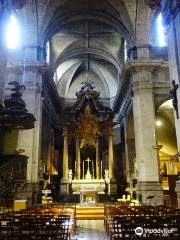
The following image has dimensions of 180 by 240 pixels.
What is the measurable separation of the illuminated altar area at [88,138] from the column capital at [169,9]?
42.9 ft

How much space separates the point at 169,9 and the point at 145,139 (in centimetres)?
784

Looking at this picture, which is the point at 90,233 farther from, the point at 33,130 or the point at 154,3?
the point at 33,130

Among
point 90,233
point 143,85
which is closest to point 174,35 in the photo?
point 90,233

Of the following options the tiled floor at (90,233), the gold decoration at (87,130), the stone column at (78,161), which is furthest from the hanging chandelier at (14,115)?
the gold decoration at (87,130)

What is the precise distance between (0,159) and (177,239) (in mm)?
5519

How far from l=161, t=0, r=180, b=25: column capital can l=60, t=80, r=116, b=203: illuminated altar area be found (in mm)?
13066

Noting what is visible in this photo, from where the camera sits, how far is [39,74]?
53.4 feet

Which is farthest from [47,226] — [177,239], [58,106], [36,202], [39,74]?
[58,106]

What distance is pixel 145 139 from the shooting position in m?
15.3

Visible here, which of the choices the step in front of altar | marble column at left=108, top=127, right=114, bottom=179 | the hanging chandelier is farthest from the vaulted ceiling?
the step in front of altar

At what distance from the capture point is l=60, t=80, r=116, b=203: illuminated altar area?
68.5ft

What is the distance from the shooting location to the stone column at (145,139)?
1440 centimetres

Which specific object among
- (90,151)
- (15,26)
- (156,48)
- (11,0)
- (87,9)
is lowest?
(90,151)

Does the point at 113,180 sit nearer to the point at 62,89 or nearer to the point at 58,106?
the point at 58,106
